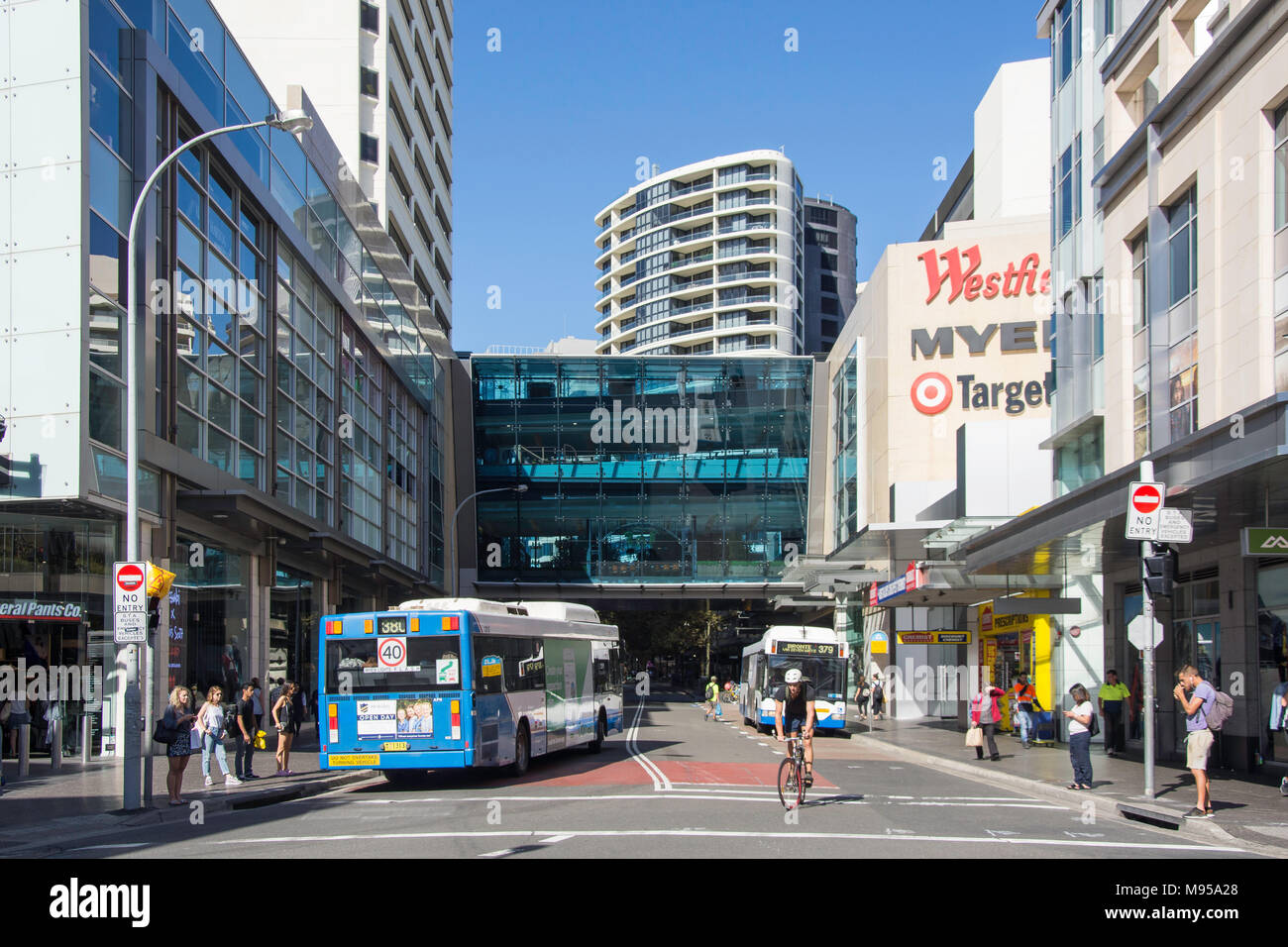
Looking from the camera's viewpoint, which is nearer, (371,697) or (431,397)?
(371,697)

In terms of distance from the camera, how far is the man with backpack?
15562mm

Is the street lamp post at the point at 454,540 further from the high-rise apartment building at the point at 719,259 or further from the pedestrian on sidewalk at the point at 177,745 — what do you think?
the high-rise apartment building at the point at 719,259

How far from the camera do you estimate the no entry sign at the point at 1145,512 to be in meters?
17.3

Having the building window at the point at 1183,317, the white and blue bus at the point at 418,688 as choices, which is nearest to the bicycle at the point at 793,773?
the white and blue bus at the point at 418,688

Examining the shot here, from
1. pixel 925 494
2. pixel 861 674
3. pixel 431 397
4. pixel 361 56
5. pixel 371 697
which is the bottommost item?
pixel 861 674

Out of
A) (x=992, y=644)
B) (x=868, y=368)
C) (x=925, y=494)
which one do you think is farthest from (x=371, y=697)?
(x=868, y=368)

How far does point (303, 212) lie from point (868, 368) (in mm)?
24964

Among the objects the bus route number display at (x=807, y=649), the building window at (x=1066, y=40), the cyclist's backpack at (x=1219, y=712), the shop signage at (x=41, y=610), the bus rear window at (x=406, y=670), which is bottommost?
the bus route number display at (x=807, y=649)

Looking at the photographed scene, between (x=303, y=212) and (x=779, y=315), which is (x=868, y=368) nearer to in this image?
(x=303, y=212)

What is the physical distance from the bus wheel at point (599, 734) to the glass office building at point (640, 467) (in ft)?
114

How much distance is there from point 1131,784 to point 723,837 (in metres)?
9.76
